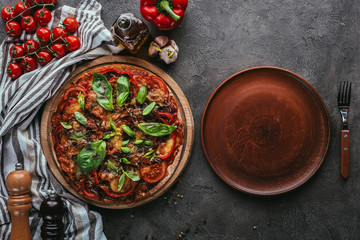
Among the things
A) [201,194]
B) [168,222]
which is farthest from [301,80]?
[168,222]

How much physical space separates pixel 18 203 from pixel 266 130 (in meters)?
2.08

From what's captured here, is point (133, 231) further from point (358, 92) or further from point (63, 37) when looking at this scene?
point (358, 92)

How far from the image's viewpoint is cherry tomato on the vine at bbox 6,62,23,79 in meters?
2.50

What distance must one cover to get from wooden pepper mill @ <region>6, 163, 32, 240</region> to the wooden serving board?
28cm

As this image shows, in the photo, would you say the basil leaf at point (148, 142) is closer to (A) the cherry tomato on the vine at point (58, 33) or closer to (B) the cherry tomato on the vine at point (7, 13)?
(A) the cherry tomato on the vine at point (58, 33)

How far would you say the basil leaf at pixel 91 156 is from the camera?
2.28m

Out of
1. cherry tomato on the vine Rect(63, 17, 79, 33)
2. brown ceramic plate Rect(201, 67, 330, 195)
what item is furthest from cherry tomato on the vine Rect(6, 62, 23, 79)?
brown ceramic plate Rect(201, 67, 330, 195)

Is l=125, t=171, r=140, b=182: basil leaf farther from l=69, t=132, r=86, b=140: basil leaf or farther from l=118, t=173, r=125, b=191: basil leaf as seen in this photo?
l=69, t=132, r=86, b=140: basil leaf

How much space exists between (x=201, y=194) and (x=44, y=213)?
129 cm

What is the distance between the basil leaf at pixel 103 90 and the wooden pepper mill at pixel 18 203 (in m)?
0.81

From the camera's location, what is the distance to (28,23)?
2.56 m

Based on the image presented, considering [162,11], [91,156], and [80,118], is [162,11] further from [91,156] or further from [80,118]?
[91,156]

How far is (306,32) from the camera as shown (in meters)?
2.67

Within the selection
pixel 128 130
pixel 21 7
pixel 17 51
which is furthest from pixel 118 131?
pixel 21 7
